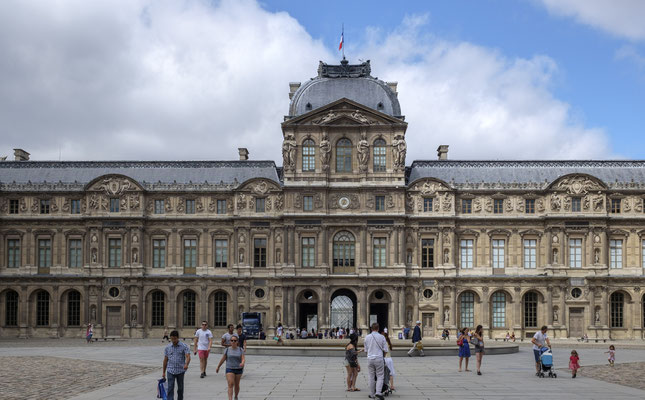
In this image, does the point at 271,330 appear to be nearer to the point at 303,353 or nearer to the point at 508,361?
the point at 303,353

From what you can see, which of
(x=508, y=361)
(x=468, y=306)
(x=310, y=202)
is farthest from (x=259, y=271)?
(x=508, y=361)

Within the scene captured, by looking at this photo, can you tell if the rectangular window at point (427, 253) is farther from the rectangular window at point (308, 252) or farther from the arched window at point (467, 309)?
the rectangular window at point (308, 252)

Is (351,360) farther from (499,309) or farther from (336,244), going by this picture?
(499,309)

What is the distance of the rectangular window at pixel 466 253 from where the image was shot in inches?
2899

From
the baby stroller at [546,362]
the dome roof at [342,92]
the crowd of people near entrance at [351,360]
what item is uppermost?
the dome roof at [342,92]

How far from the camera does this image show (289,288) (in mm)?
72062

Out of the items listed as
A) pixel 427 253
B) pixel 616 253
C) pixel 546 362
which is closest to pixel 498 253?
pixel 427 253

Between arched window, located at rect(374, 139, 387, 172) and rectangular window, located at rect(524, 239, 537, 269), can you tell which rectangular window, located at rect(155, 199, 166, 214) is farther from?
rectangular window, located at rect(524, 239, 537, 269)

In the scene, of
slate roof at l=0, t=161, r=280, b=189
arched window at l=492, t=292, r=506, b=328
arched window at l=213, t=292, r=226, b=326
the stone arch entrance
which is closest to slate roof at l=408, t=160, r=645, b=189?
arched window at l=492, t=292, r=506, b=328

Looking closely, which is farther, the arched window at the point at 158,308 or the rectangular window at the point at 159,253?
the rectangular window at the point at 159,253

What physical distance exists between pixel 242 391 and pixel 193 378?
5446 mm

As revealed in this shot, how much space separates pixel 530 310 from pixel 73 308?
140ft

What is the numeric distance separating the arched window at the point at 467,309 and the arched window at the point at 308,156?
1841 centimetres

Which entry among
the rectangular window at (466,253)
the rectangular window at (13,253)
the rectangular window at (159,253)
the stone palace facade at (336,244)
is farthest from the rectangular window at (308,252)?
the rectangular window at (13,253)
